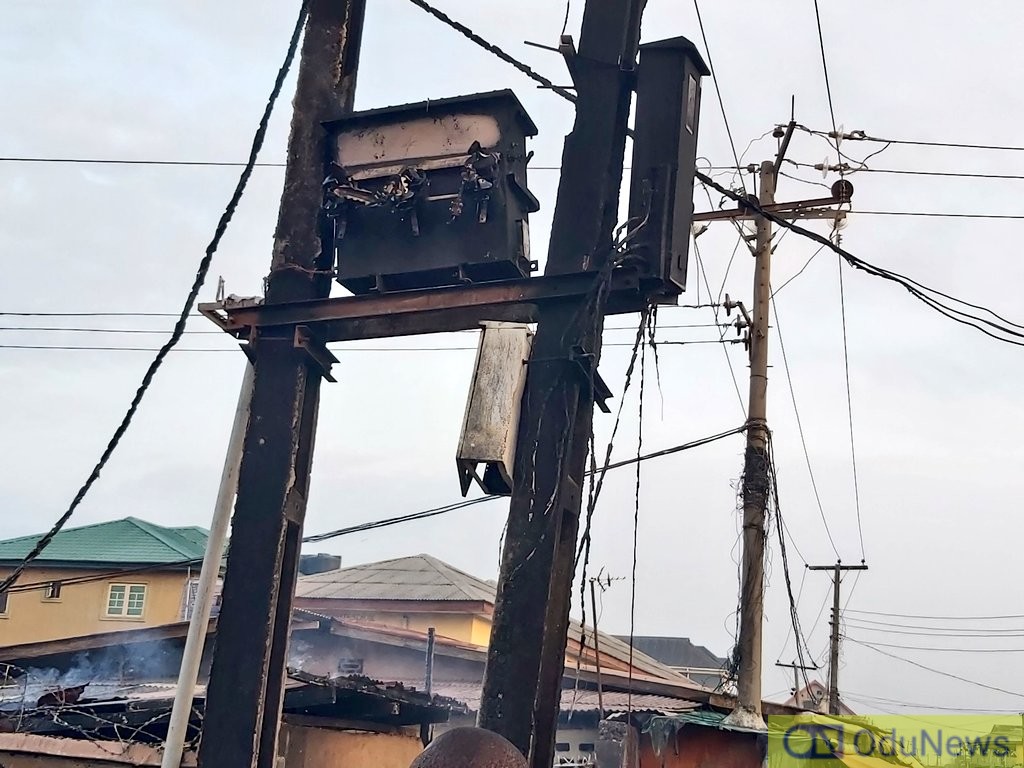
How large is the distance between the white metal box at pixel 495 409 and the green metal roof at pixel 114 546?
88.1 feet

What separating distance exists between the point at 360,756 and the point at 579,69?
9.32 m

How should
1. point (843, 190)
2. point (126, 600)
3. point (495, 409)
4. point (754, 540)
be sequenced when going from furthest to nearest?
point (126, 600), point (843, 190), point (754, 540), point (495, 409)

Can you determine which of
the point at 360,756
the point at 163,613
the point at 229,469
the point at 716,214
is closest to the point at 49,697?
the point at 360,756

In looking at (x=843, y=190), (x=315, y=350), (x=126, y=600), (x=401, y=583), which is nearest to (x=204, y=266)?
(x=315, y=350)

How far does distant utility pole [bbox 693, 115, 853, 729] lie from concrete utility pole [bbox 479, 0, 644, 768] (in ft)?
36.7

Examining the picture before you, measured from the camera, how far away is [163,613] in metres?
30.2

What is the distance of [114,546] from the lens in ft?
106

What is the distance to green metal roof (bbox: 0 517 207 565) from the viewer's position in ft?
102

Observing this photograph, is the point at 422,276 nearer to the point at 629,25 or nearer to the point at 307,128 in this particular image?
the point at 307,128

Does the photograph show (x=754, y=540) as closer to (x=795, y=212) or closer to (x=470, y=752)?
(x=795, y=212)

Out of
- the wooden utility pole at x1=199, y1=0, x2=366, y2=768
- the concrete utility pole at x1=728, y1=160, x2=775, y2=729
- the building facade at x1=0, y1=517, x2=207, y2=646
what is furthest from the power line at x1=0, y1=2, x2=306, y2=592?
the building facade at x1=0, y1=517, x2=207, y2=646

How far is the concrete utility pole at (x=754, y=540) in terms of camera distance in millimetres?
15789

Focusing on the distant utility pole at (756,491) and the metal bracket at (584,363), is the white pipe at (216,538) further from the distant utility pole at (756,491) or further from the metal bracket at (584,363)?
the distant utility pole at (756,491)

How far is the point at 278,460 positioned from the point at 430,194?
6.19ft
